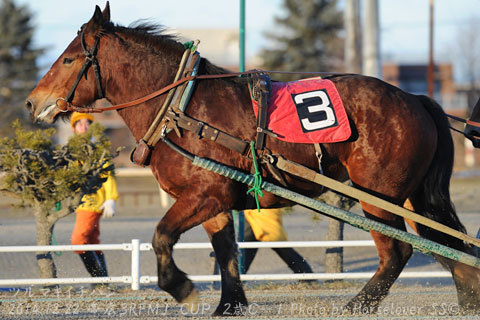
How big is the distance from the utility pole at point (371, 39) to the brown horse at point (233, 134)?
42.5 ft

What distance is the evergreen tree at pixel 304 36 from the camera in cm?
3572

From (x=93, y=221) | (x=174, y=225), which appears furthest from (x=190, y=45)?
(x=93, y=221)

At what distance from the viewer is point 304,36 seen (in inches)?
1421

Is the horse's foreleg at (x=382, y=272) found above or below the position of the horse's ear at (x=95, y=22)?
below

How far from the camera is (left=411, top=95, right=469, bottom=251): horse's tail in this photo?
5750mm

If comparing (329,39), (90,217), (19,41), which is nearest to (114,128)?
(19,41)

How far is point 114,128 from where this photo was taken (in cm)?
3975

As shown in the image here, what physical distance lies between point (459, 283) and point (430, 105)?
60.1 inches

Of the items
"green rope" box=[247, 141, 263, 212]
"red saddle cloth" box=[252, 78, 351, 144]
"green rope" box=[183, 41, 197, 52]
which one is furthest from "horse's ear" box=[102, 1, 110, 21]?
"green rope" box=[247, 141, 263, 212]

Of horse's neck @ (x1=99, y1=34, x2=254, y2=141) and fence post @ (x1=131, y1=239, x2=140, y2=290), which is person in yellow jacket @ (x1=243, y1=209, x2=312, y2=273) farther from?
horse's neck @ (x1=99, y1=34, x2=254, y2=141)

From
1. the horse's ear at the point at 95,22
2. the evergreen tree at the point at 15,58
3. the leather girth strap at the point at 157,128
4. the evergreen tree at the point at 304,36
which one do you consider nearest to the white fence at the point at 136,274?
the leather girth strap at the point at 157,128

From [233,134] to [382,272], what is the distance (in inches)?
64.5

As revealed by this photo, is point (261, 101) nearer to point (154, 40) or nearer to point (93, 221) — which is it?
point (154, 40)

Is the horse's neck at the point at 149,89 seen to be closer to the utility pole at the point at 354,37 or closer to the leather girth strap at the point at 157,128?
the leather girth strap at the point at 157,128
